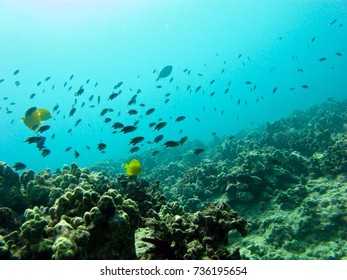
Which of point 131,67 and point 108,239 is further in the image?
point 131,67

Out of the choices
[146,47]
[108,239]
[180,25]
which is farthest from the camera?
[146,47]

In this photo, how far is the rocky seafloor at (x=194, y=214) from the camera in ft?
12.8

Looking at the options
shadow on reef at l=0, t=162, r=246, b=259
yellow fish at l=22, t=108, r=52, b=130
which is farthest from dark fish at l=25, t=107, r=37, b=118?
shadow on reef at l=0, t=162, r=246, b=259

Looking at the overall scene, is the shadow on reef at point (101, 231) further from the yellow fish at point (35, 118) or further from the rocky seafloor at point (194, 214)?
the yellow fish at point (35, 118)

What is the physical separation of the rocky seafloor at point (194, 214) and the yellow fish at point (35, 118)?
2.20 metres

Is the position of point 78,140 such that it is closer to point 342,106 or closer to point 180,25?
point 180,25

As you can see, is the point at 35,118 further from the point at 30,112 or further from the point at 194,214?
the point at 194,214

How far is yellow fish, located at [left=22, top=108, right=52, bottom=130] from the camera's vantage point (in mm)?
11078

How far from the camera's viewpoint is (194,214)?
5895mm

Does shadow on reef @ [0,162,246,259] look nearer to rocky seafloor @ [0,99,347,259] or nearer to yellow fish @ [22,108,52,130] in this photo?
rocky seafloor @ [0,99,347,259]

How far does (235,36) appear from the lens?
186875mm

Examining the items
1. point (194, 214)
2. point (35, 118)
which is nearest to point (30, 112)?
point (35, 118)

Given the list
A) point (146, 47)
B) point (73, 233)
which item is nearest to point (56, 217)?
point (73, 233)
